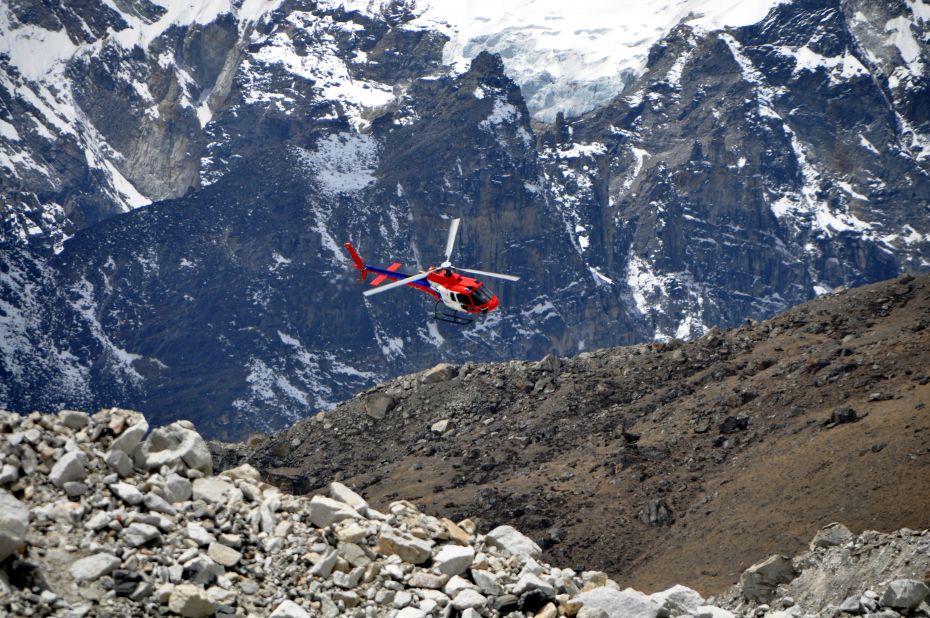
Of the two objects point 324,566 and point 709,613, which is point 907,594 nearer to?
point 709,613

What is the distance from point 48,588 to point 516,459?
63802 mm

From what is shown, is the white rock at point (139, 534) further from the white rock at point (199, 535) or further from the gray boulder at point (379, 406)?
the gray boulder at point (379, 406)

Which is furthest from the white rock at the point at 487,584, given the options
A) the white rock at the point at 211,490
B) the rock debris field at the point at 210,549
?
the white rock at the point at 211,490

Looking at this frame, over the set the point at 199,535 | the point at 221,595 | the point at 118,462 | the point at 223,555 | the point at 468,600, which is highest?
the point at 118,462

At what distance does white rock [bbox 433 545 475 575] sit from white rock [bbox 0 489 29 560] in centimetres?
908

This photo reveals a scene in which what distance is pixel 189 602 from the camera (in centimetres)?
2897

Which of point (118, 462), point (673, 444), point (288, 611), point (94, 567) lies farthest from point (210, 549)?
point (673, 444)

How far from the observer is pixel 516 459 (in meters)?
90.8

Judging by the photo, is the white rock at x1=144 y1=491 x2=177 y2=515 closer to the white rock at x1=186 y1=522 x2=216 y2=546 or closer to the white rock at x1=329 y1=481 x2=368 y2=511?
the white rock at x1=186 y1=522 x2=216 y2=546

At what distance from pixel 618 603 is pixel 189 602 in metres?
9.55

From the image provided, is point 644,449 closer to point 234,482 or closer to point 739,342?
point 739,342

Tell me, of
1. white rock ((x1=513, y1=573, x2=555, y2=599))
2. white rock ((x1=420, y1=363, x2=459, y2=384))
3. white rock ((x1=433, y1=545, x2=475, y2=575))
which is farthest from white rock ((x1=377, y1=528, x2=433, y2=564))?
white rock ((x1=420, y1=363, x2=459, y2=384))

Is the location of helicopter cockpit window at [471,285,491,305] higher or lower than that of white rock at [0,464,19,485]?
lower

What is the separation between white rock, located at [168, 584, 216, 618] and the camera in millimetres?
28906
